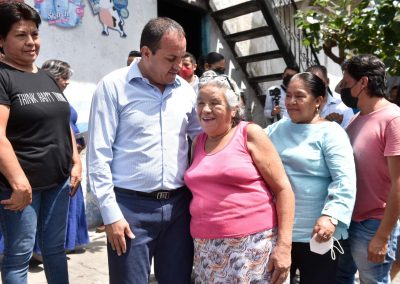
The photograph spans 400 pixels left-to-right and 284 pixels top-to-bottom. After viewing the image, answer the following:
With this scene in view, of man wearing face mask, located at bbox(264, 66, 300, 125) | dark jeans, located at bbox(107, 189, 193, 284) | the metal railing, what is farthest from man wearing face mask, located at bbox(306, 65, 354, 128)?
the metal railing

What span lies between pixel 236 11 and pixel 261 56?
2.88 ft

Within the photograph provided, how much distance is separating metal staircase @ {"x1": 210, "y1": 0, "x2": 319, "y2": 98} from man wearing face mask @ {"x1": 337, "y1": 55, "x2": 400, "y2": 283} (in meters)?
4.21

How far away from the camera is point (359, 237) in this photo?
2365 millimetres

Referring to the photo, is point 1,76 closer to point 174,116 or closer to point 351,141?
point 174,116

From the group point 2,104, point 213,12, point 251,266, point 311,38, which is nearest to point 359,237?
point 251,266

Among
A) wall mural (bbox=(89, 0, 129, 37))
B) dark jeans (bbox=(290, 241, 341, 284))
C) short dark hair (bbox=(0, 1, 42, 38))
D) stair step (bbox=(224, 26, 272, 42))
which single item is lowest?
dark jeans (bbox=(290, 241, 341, 284))

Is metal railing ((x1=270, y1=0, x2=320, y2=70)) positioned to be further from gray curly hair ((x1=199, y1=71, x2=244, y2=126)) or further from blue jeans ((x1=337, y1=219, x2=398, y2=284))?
gray curly hair ((x1=199, y1=71, x2=244, y2=126))

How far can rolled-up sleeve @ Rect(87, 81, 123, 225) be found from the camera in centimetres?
194

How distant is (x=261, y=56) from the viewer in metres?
6.88

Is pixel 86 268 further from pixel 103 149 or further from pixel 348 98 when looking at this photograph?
pixel 348 98

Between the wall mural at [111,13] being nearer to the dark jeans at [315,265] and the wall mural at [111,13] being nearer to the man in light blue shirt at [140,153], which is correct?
the man in light blue shirt at [140,153]

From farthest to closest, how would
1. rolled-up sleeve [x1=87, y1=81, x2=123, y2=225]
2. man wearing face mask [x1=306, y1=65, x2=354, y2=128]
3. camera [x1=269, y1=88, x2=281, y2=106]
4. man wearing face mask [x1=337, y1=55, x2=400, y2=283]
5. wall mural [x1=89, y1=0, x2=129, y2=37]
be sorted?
camera [x1=269, y1=88, x2=281, y2=106], wall mural [x1=89, y1=0, x2=129, y2=37], man wearing face mask [x1=306, y1=65, x2=354, y2=128], man wearing face mask [x1=337, y1=55, x2=400, y2=283], rolled-up sleeve [x1=87, y1=81, x2=123, y2=225]

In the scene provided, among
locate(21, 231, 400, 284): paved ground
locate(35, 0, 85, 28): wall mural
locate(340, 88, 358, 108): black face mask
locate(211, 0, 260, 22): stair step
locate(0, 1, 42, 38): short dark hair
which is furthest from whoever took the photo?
locate(211, 0, 260, 22): stair step

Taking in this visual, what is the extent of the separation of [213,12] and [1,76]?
16.6ft
